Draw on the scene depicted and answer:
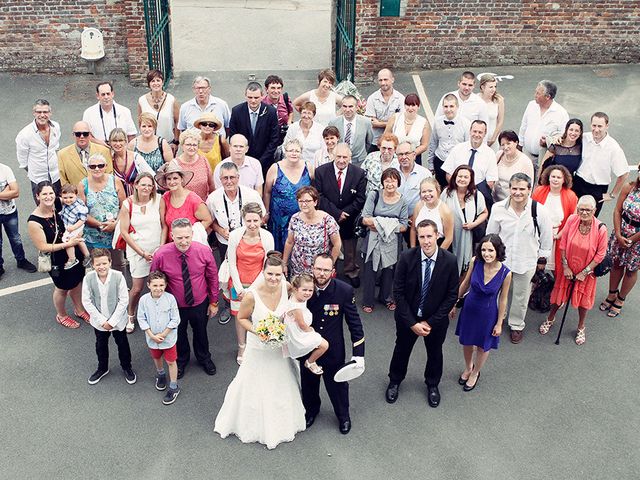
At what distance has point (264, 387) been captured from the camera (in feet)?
22.4

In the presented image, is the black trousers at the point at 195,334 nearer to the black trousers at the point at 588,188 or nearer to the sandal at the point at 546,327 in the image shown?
the sandal at the point at 546,327

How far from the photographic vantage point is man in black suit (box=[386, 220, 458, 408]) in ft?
22.9

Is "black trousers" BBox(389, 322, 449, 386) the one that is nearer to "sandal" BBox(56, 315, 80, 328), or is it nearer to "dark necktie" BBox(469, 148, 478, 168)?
"dark necktie" BBox(469, 148, 478, 168)

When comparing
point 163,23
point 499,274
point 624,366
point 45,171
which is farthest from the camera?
point 163,23

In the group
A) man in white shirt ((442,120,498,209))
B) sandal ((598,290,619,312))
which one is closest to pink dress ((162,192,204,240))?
man in white shirt ((442,120,498,209))

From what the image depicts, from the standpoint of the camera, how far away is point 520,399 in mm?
7645

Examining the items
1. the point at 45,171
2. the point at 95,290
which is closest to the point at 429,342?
the point at 95,290

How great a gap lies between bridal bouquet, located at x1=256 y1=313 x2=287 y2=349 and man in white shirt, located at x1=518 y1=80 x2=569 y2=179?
4.86m

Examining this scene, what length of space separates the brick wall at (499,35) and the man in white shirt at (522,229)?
707 cm

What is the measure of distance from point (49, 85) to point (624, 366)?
11020mm

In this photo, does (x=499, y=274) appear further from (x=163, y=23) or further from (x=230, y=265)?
(x=163, y=23)

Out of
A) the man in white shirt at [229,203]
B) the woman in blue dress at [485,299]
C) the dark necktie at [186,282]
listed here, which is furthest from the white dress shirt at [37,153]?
the woman in blue dress at [485,299]

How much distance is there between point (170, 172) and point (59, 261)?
5.09ft

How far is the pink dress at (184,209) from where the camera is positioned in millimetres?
8016
